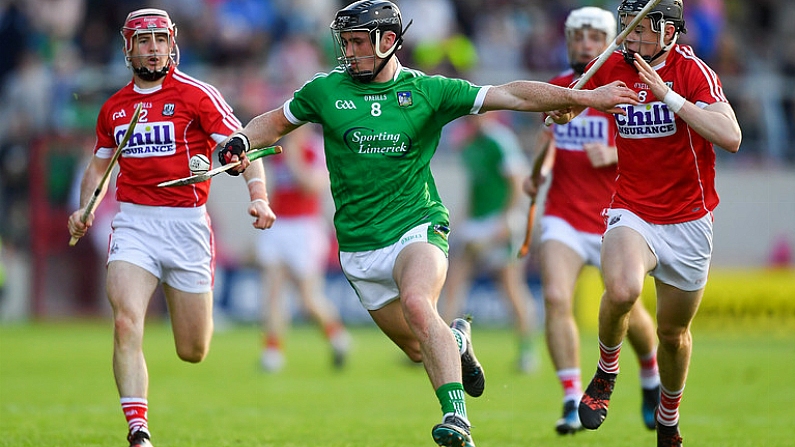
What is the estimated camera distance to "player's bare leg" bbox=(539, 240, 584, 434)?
9.38 meters

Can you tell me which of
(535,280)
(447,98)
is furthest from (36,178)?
(447,98)

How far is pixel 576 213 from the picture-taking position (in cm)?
975

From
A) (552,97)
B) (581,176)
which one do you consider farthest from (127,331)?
(581,176)

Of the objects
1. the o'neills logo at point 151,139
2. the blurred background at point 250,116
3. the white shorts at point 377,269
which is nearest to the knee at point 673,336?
the white shorts at point 377,269

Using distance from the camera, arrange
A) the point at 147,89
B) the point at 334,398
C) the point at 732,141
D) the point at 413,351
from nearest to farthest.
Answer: the point at 732,141 < the point at 413,351 < the point at 147,89 < the point at 334,398

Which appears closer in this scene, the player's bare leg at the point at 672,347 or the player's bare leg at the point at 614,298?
the player's bare leg at the point at 614,298

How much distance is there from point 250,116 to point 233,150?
11999 mm

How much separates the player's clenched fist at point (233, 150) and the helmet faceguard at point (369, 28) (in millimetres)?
777

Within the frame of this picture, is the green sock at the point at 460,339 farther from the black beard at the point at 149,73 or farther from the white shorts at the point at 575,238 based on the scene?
the black beard at the point at 149,73

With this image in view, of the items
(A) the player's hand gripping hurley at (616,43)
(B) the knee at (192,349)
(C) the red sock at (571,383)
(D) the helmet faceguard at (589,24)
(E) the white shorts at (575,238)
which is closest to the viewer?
(A) the player's hand gripping hurley at (616,43)

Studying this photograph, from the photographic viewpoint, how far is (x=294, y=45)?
21.1 m

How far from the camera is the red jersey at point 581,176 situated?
9.72 m

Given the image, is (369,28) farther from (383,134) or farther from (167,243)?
(167,243)

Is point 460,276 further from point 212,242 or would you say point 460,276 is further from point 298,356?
point 212,242
